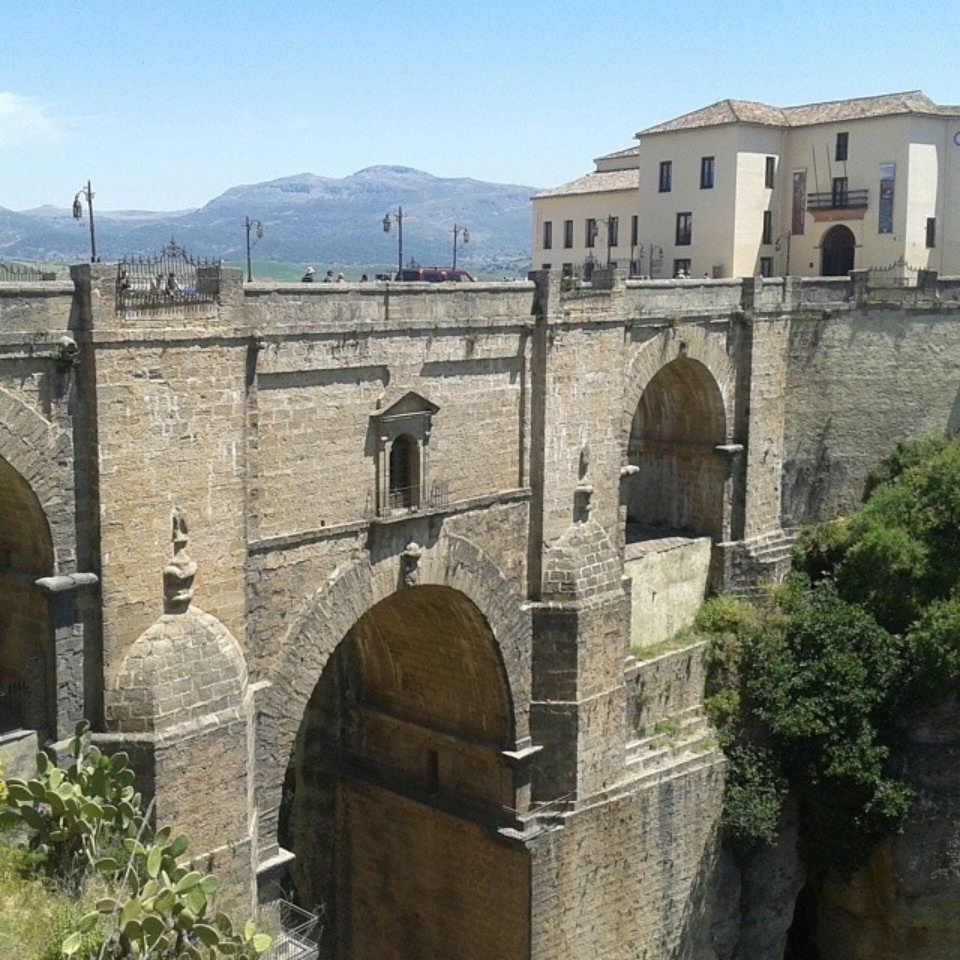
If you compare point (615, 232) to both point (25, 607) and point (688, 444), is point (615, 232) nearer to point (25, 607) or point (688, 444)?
point (688, 444)

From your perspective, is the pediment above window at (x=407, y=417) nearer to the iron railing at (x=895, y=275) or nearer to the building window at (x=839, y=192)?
the iron railing at (x=895, y=275)

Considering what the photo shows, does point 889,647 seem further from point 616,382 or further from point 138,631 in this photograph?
point 138,631

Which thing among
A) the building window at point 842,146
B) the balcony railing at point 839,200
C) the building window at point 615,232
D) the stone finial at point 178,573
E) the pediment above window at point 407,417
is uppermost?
the building window at point 842,146

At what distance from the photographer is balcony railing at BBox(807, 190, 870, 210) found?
39.0 m

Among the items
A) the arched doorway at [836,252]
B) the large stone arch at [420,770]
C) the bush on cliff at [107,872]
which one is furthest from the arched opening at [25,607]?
the arched doorway at [836,252]

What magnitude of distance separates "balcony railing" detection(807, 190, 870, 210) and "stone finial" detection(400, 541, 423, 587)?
913 inches

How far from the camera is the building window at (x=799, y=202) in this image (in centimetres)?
4012

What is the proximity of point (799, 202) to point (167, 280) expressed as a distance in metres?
27.4

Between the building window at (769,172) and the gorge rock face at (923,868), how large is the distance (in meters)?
18.3

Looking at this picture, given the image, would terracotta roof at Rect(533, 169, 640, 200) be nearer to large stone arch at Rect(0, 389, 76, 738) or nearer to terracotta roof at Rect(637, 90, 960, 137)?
terracotta roof at Rect(637, 90, 960, 137)

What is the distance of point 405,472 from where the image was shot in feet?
71.2

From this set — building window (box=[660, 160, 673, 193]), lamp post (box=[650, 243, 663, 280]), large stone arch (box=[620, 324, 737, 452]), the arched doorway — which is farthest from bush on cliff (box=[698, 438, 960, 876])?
building window (box=[660, 160, 673, 193])

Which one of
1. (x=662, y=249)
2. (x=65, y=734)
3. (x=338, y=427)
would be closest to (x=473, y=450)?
(x=338, y=427)

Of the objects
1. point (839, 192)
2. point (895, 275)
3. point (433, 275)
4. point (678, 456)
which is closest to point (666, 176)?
point (839, 192)
